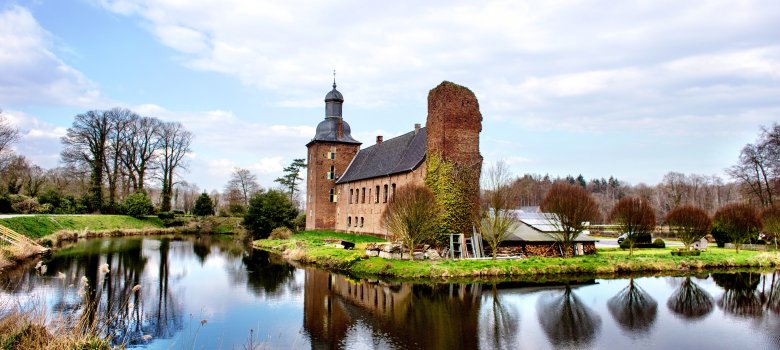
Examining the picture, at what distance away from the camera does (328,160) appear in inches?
1556

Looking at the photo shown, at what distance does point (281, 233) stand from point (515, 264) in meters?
18.7

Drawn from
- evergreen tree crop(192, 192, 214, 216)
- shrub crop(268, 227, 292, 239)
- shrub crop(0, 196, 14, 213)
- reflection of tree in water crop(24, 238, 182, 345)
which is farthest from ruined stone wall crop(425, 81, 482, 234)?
evergreen tree crop(192, 192, 214, 216)

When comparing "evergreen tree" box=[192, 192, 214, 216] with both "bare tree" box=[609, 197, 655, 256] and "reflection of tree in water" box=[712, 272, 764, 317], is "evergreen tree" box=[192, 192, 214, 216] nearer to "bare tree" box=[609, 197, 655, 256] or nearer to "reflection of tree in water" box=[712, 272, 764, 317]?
"bare tree" box=[609, 197, 655, 256]

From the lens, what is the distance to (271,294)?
14.8m

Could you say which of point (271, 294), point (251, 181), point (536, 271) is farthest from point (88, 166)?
point (536, 271)

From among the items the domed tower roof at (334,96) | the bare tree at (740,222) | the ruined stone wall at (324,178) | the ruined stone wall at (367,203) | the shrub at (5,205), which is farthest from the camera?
the domed tower roof at (334,96)

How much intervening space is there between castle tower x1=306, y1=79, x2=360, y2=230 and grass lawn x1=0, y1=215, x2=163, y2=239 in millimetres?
13906

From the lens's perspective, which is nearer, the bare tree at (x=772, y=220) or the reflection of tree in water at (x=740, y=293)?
the reflection of tree in water at (x=740, y=293)

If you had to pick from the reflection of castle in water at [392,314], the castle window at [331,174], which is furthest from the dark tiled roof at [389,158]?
the reflection of castle in water at [392,314]

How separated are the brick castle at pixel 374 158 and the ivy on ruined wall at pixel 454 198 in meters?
0.28

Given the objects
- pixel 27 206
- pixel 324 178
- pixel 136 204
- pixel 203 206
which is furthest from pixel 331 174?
pixel 27 206

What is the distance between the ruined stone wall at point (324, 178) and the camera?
38.9 meters

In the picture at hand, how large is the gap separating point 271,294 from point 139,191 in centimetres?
3242

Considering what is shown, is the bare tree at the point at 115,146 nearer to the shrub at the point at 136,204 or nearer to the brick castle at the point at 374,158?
the shrub at the point at 136,204
